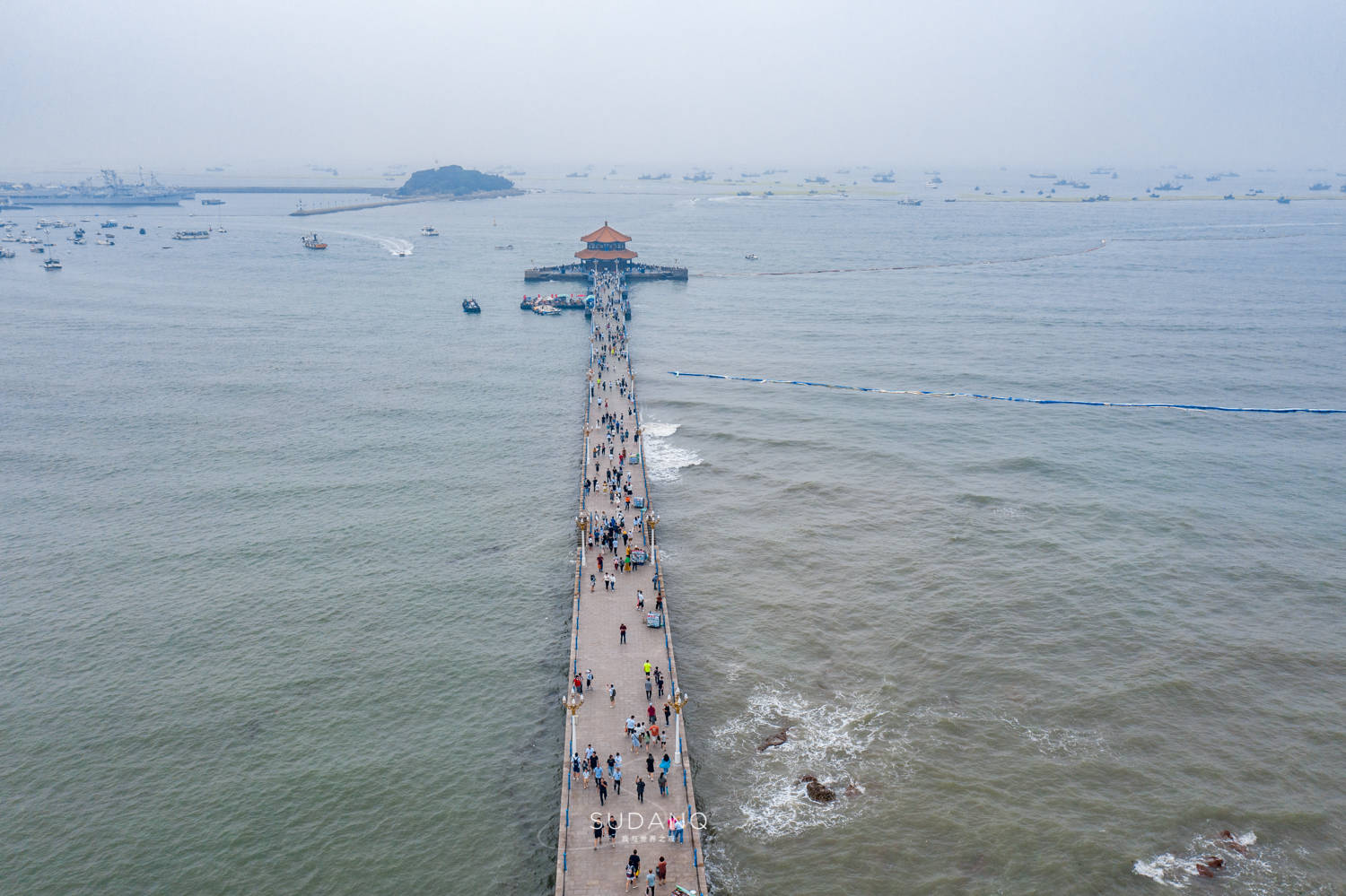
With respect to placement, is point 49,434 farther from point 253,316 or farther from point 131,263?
point 131,263

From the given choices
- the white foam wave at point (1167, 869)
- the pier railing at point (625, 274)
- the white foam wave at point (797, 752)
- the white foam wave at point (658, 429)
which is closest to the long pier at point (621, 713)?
the white foam wave at point (797, 752)

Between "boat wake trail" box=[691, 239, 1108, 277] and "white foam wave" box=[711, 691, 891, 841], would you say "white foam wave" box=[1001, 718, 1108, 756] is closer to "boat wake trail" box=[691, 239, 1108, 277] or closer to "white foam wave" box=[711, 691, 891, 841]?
"white foam wave" box=[711, 691, 891, 841]

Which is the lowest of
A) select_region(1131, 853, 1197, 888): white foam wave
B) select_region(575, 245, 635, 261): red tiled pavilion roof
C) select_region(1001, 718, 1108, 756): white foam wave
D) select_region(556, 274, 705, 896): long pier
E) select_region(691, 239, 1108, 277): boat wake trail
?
select_region(1131, 853, 1197, 888): white foam wave

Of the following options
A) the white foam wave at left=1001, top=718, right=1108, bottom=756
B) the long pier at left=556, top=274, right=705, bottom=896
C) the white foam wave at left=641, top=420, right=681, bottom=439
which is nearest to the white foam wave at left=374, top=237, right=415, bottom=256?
the white foam wave at left=641, top=420, right=681, bottom=439

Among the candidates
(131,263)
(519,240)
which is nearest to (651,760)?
(131,263)

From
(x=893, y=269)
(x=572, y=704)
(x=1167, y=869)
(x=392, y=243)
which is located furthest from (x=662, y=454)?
(x=392, y=243)

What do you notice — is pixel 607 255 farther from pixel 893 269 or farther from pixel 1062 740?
pixel 1062 740
